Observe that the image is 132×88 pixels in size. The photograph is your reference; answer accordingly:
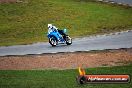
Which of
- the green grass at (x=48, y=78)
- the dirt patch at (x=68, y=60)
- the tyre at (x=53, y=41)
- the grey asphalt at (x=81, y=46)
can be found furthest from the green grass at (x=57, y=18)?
the green grass at (x=48, y=78)

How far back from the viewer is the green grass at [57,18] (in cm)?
3684

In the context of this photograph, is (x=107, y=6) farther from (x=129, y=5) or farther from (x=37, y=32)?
(x=37, y=32)

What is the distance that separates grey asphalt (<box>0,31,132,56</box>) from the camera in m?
26.0

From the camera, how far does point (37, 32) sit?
3797 cm

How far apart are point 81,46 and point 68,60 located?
492 centimetres

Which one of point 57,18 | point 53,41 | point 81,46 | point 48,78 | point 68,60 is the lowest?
point 57,18

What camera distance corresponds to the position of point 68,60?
73.2ft

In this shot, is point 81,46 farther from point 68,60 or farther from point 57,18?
point 57,18

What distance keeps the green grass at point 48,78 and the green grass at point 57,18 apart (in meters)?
14.1

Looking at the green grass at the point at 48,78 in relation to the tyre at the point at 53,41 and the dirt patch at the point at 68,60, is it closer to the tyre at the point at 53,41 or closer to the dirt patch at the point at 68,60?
the dirt patch at the point at 68,60

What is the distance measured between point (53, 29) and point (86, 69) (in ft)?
31.6

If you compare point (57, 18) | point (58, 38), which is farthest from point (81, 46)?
point (57, 18)

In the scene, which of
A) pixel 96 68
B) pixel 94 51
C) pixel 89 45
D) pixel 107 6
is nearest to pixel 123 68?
pixel 96 68

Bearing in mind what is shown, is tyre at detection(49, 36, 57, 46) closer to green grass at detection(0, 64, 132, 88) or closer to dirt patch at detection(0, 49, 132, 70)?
dirt patch at detection(0, 49, 132, 70)
